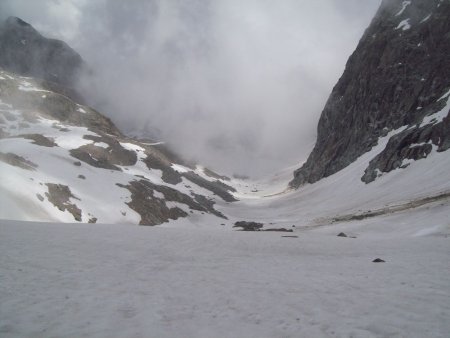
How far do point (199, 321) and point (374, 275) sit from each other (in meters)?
8.34

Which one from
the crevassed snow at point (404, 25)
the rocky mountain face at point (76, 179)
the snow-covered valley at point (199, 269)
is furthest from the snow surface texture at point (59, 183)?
the crevassed snow at point (404, 25)

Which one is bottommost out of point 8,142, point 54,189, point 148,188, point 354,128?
point 54,189

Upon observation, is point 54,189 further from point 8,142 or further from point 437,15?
point 437,15

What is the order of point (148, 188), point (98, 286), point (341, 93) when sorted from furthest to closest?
point (341, 93), point (148, 188), point (98, 286)

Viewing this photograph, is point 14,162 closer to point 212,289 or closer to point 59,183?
point 59,183

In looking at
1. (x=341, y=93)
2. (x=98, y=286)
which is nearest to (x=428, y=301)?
(x=98, y=286)

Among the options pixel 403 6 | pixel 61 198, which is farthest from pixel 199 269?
pixel 403 6

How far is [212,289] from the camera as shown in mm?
12570

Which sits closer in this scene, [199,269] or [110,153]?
[199,269]

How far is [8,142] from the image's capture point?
7325 cm

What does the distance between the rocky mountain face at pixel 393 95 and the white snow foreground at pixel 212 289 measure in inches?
2375

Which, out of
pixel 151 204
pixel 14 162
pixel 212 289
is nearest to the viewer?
pixel 212 289

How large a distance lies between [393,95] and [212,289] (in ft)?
405

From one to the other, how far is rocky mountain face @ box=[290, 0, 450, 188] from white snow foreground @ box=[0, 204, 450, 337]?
60.3 metres
